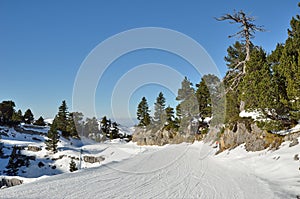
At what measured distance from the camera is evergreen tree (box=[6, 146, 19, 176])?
28.6 m

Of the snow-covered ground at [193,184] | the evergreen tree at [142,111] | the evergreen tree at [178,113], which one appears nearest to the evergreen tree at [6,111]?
the evergreen tree at [142,111]

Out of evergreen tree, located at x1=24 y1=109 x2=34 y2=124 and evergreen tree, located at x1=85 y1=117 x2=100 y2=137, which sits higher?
evergreen tree, located at x1=24 y1=109 x2=34 y2=124

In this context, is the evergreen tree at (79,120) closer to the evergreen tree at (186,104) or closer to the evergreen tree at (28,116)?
the evergreen tree at (186,104)

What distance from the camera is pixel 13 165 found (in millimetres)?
30672

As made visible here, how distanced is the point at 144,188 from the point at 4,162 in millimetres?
32064

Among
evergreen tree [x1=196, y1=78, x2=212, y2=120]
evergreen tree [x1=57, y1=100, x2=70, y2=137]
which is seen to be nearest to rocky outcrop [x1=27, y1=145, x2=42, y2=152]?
evergreen tree [x1=57, y1=100, x2=70, y2=137]

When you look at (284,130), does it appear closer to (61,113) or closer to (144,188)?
(144,188)

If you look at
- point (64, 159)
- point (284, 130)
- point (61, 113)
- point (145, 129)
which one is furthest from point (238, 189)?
point (61, 113)

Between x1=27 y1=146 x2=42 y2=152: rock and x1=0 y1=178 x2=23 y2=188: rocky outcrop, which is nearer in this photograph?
x1=0 y1=178 x2=23 y2=188: rocky outcrop

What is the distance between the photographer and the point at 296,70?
959cm

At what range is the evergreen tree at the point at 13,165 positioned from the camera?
2857 centimetres

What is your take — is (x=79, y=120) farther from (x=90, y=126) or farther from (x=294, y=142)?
(x=294, y=142)

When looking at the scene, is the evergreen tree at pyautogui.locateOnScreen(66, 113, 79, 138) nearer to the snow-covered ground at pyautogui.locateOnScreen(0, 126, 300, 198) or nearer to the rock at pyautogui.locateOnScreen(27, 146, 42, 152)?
the rock at pyautogui.locateOnScreen(27, 146, 42, 152)

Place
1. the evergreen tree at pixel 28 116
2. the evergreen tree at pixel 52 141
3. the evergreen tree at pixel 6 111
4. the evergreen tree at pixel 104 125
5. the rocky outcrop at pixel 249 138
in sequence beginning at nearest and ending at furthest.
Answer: the rocky outcrop at pixel 249 138, the evergreen tree at pixel 52 141, the evergreen tree at pixel 6 111, the evergreen tree at pixel 104 125, the evergreen tree at pixel 28 116
